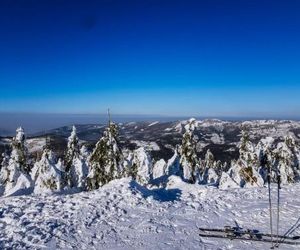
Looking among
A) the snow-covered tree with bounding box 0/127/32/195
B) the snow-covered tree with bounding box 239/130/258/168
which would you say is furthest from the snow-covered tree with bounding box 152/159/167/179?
the snow-covered tree with bounding box 0/127/32/195

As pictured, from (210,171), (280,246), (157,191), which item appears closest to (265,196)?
(157,191)

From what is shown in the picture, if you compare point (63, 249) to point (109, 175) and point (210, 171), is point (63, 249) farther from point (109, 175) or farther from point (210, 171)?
point (210, 171)

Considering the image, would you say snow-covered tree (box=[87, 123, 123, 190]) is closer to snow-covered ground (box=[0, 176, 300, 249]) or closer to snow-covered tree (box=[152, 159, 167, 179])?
snow-covered tree (box=[152, 159, 167, 179])

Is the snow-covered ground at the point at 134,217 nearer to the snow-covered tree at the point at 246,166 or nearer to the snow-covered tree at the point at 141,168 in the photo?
the snow-covered tree at the point at 246,166

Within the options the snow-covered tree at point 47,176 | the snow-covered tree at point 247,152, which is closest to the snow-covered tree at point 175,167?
the snow-covered tree at point 247,152

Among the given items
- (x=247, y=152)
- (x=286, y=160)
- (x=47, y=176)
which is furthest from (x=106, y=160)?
(x=286, y=160)

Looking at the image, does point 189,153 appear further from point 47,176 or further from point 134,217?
point 134,217

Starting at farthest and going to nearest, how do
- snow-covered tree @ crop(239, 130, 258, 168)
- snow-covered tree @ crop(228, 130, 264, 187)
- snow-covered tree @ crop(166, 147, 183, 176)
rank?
snow-covered tree @ crop(166, 147, 183, 176), snow-covered tree @ crop(239, 130, 258, 168), snow-covered tree @ crop(228, 130, 264, 187)
